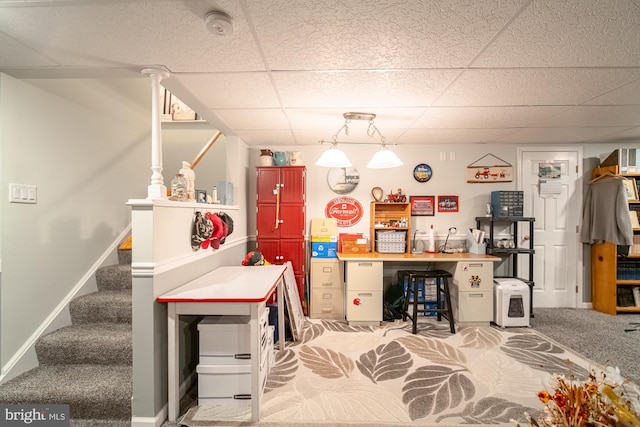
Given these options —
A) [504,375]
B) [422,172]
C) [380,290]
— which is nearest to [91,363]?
[380,290]

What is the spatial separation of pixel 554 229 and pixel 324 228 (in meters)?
3.34

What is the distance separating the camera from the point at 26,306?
92.0 inches

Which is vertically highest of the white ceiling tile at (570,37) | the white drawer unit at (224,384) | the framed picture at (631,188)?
the white ceiling tile at (570,37)

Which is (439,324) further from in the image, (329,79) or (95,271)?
(95,271)

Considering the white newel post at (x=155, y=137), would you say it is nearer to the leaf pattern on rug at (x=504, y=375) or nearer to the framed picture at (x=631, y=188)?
the leaf pattern on rug at (x=504, y=375)

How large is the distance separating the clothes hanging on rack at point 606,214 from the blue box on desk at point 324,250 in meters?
3.56

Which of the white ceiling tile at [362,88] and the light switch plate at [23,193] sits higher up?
the white ceiling tile at [362,88]

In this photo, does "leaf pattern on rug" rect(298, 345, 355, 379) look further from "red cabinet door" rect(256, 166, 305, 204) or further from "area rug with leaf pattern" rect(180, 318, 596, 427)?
"red cabinet door" rect(256, 166, 305, 204)

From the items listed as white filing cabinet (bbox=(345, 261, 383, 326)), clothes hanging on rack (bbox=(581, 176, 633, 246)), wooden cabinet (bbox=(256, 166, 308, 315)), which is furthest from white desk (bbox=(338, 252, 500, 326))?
clothes hanging on rack (bbox=(581, 176, 633, 246))

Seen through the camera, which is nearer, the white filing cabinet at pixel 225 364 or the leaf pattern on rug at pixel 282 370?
the white filing cabinet at pixel 225 364

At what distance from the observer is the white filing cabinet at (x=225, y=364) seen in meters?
2.15

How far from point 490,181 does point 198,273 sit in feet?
13.3

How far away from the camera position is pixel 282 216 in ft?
13.2

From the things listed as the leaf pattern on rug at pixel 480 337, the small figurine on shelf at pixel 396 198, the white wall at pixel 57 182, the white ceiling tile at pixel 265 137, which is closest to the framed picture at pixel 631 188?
the leaf pattern on rug at pixel 480 337
